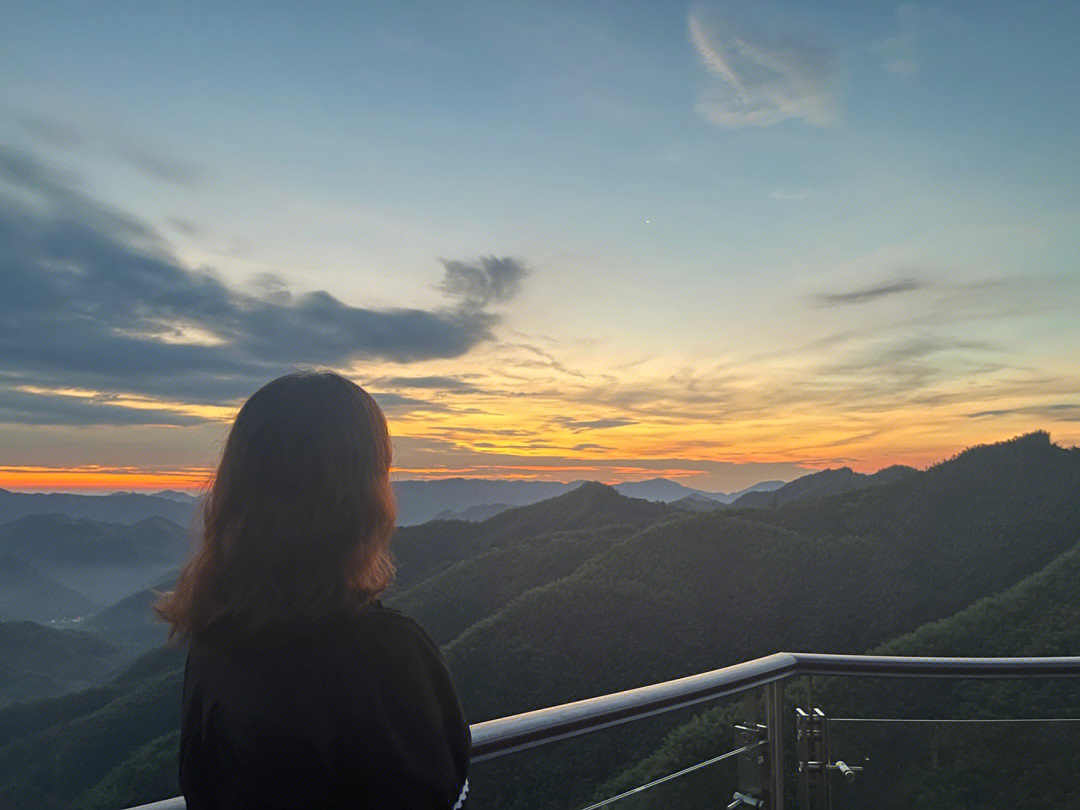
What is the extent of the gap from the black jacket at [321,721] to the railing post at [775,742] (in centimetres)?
143

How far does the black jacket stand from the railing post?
1.43 meters

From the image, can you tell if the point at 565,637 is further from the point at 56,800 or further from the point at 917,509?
the point at 56,800

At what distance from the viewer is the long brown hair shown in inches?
40.9

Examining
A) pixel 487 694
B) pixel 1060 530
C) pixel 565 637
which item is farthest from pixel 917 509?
pixel 487 694

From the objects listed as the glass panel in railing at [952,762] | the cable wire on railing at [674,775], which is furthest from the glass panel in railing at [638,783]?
the glass panel in railing at [952,762]

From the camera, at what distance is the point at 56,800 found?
60.3 m

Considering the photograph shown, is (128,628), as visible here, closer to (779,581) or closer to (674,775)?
(779,581)

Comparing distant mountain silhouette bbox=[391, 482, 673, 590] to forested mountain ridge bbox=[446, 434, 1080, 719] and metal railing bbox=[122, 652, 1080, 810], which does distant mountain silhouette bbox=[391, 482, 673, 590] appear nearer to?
forested mountain ridge bbox=[446, 434, 1080, 719]

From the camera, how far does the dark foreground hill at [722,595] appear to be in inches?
1788

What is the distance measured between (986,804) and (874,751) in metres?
0.50

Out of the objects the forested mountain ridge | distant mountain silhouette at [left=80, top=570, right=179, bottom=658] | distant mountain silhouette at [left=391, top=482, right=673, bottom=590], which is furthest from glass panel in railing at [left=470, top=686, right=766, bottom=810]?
distant mountain silhouette at [left=80, top=570, right=179, bottom=658]

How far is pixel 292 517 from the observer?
1075 millimetres

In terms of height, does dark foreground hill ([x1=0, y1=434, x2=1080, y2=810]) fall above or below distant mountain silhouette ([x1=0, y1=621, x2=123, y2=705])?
above

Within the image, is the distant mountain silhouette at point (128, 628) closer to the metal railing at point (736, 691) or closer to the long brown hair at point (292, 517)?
the metal railing at point (736, 691)
